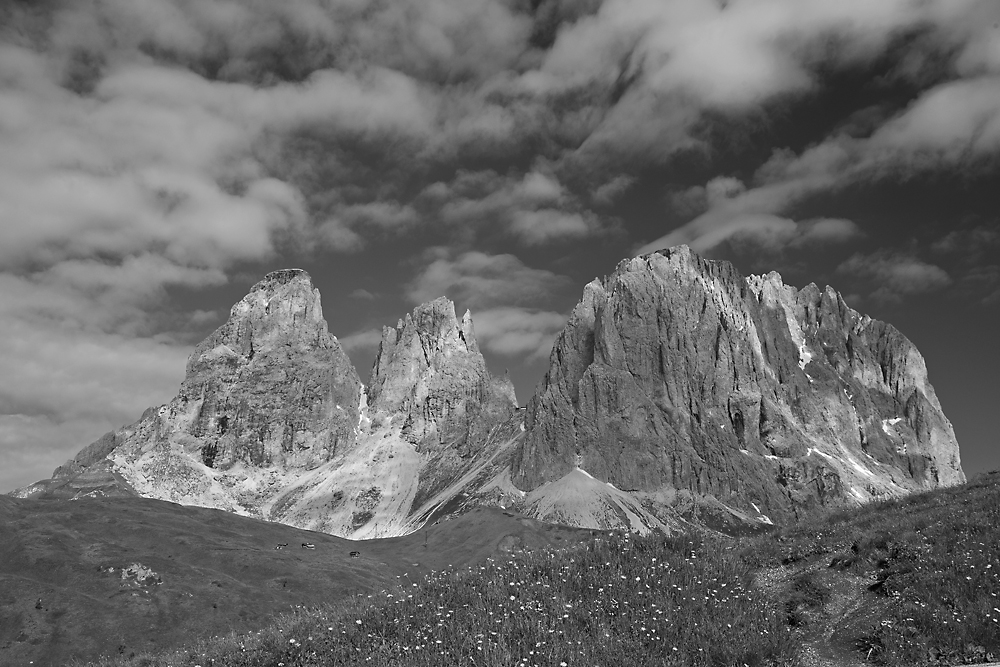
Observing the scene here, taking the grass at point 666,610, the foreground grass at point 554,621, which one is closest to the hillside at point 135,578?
the grass at point 666,610

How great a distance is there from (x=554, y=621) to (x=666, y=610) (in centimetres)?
250

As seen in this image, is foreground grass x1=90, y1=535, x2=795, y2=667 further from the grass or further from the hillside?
the hillside

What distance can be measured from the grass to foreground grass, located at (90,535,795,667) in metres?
0.04

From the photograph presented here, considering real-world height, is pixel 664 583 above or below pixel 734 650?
above

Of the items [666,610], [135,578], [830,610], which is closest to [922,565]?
[830,610]

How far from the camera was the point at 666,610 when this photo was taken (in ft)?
50.1

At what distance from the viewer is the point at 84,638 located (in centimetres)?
10294

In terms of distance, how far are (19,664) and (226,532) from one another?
9495cm

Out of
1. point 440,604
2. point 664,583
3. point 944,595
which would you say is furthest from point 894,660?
point 440,604

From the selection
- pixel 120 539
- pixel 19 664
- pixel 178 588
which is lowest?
pixel 19 664

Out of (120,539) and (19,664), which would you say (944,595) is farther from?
(120,539)

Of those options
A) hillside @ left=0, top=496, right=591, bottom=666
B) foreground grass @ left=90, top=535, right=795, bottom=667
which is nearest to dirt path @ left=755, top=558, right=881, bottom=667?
foreground grass @ left=90, top=535, right=795, bottom=667

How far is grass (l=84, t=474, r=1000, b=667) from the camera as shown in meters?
13.9

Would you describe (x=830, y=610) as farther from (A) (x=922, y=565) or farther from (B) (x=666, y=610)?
(B) (x=666, y=610)
